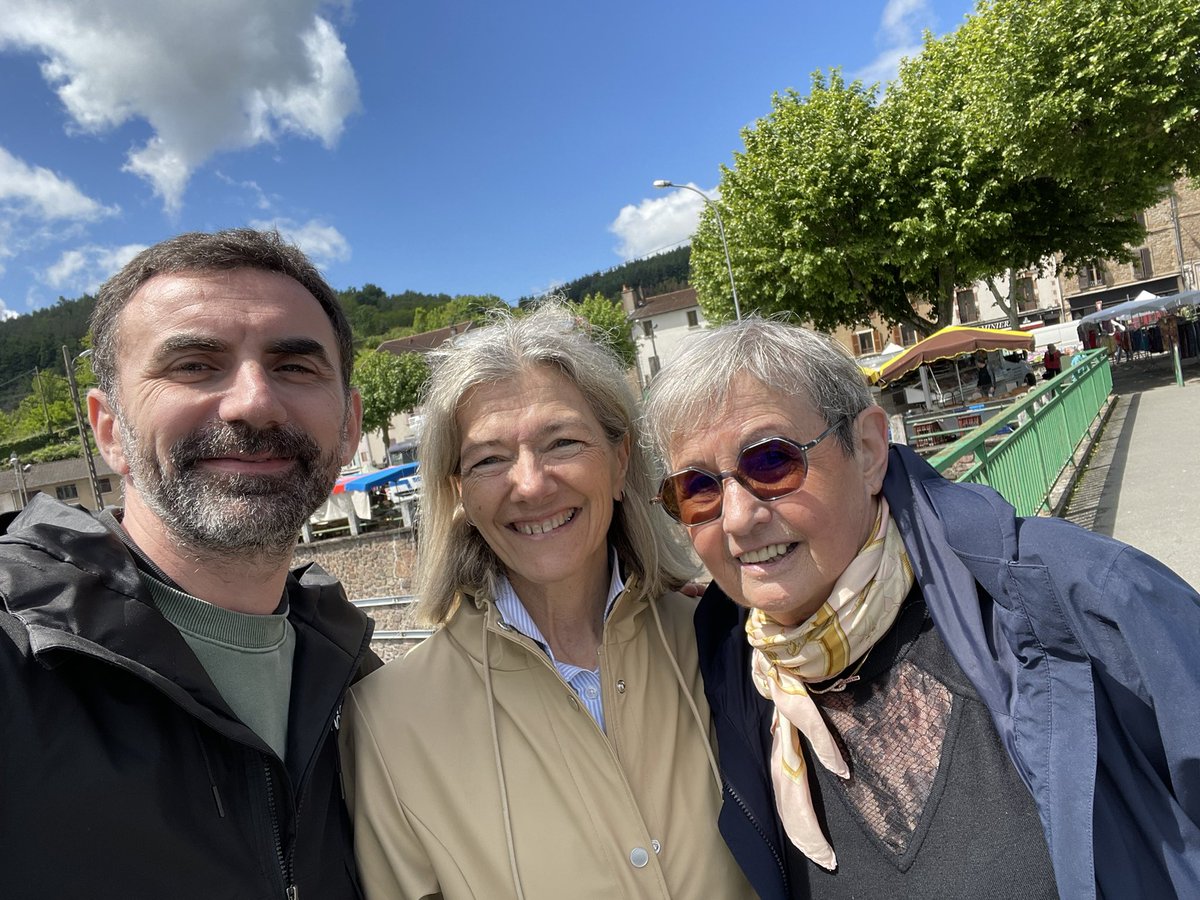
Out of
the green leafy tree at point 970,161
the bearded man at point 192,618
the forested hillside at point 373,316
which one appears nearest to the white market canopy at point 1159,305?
the green leafy tree at point 970,161

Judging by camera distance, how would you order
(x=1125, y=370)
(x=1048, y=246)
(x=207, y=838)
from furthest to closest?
(x=1125, y=370) < (x=1048, y=246) < (x=207, y=838)

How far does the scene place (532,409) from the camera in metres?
2.15

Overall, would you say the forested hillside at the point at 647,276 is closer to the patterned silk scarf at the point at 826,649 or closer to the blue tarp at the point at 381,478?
the blue tarp at the point at 381,478

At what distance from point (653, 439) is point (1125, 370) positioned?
27769 millimetres

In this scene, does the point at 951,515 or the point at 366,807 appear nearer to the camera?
the point at 951,515

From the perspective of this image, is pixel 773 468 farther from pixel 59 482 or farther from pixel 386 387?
pixel 59 482

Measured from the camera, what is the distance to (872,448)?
1.83 m

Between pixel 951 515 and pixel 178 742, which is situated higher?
pixel 951 515

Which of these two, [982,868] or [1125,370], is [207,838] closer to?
[982,868]

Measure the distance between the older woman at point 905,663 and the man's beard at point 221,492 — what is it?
0.91m

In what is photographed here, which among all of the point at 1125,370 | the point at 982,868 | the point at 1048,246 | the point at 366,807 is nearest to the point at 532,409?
the point at 366,807

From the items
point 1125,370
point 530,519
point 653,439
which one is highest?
point 653,439

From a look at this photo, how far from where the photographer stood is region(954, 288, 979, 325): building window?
5081 cm

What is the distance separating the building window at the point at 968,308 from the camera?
50812mm
